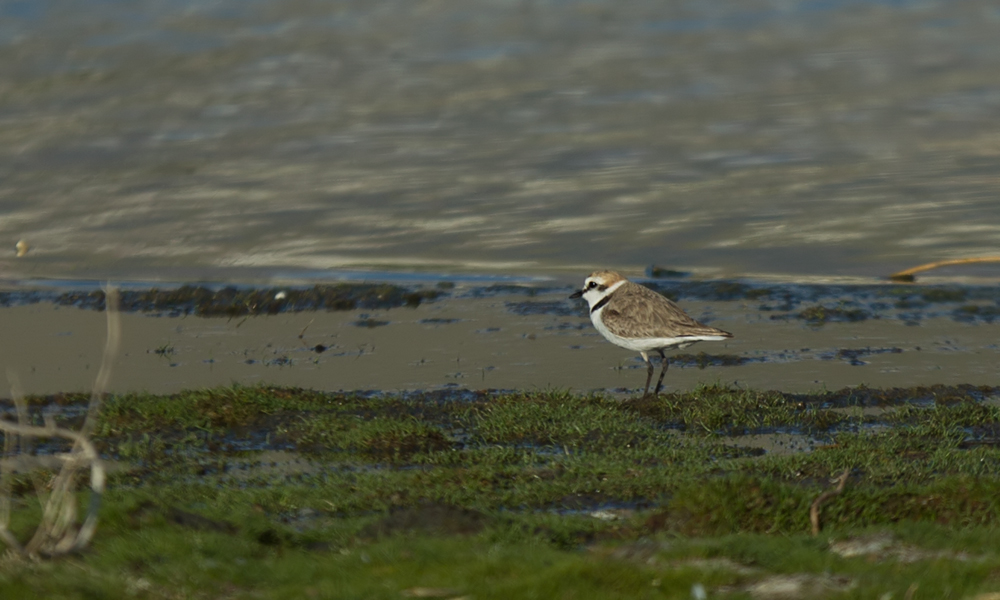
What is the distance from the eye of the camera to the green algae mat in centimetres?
669

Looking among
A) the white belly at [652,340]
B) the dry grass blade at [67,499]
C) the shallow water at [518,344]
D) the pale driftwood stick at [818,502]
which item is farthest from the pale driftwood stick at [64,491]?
the shallow water at [518,344]

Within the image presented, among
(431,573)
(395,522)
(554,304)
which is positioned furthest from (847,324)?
(431,573)

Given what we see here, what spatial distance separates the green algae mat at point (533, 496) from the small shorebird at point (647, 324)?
31.1 inches

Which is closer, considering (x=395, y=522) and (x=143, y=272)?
(x=395, y=522)

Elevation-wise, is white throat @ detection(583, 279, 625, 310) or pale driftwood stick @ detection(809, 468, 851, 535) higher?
white throat @ detection(583, 279, 625, 310)

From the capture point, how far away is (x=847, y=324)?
1908 cm

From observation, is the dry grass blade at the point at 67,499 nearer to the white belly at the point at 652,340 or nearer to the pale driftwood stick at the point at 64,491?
the pale driftwood stick at the point at 64,491

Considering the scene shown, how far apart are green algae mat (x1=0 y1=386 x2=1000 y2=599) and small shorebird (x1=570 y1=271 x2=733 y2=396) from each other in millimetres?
789

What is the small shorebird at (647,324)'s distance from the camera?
13828mm

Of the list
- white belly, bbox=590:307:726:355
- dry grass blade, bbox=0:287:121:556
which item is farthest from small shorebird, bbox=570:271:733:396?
dry grass blade, bbox=0:287:121:556

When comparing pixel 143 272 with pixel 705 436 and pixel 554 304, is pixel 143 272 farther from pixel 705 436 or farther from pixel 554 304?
pixel 705 436

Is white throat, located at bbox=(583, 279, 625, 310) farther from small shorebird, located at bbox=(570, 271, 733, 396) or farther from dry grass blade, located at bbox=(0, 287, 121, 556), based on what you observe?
dry grass blade, located at bbox=(0, 287, 121, 556)

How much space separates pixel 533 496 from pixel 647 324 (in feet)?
15.4

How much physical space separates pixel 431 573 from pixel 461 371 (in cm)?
926
